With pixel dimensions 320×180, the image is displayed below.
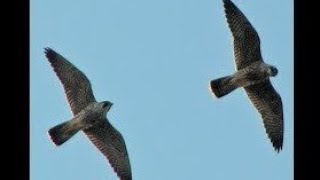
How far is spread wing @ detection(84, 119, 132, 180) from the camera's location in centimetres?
1262

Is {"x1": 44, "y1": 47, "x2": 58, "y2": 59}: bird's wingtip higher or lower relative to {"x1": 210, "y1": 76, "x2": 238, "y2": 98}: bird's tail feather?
higher

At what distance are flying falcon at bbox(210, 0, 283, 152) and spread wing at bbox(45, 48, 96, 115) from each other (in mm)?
2399

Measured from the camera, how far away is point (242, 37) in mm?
12562

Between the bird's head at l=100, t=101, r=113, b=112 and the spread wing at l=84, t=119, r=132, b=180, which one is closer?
the bird's head at l=100, t=101, r=113, b=112

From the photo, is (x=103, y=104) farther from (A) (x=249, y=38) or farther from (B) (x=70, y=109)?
(A) (x=249, y=38)

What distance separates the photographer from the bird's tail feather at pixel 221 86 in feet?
40.3

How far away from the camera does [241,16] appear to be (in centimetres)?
1249

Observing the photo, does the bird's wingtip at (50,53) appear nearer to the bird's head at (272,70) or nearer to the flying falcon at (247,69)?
the flying falcon at (247,69)
